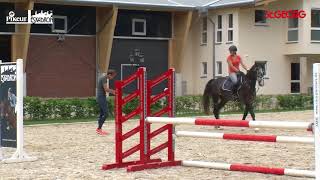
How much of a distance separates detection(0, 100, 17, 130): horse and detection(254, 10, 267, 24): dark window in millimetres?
28377

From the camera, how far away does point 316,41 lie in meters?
37.8

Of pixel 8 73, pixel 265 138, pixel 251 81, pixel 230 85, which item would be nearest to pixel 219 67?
pixel 230 85

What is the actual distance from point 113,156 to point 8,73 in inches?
100

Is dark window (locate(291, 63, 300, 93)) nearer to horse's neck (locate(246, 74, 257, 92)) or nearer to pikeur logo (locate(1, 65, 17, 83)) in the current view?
horse's neck (locate(246, 74, 257, 92))

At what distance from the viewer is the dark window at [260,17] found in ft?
127

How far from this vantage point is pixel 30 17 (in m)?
32.1

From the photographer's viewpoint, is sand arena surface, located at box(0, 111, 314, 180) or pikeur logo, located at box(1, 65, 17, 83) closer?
sand arena surface, located at box(0, 111, 314, 180)

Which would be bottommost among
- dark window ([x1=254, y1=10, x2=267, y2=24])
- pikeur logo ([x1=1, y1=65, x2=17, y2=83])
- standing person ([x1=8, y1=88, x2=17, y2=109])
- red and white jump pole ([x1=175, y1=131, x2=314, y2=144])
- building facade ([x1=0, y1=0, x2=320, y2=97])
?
red and white jump pole ([x1=175, y1=131, x2=314, y2=144])

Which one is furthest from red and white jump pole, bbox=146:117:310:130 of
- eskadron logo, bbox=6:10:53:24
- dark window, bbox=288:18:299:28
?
dark window, bbox=288:18:299:28

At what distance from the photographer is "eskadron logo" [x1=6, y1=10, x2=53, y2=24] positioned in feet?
105

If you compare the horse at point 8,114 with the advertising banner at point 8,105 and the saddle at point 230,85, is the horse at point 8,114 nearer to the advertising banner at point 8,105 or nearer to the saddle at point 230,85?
the advertising banner at point 8,105

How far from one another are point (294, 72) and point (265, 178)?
32167mm

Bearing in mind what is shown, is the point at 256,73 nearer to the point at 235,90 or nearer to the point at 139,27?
the point at 235,90

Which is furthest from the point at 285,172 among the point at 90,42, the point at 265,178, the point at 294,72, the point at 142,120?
the point at 294,72
